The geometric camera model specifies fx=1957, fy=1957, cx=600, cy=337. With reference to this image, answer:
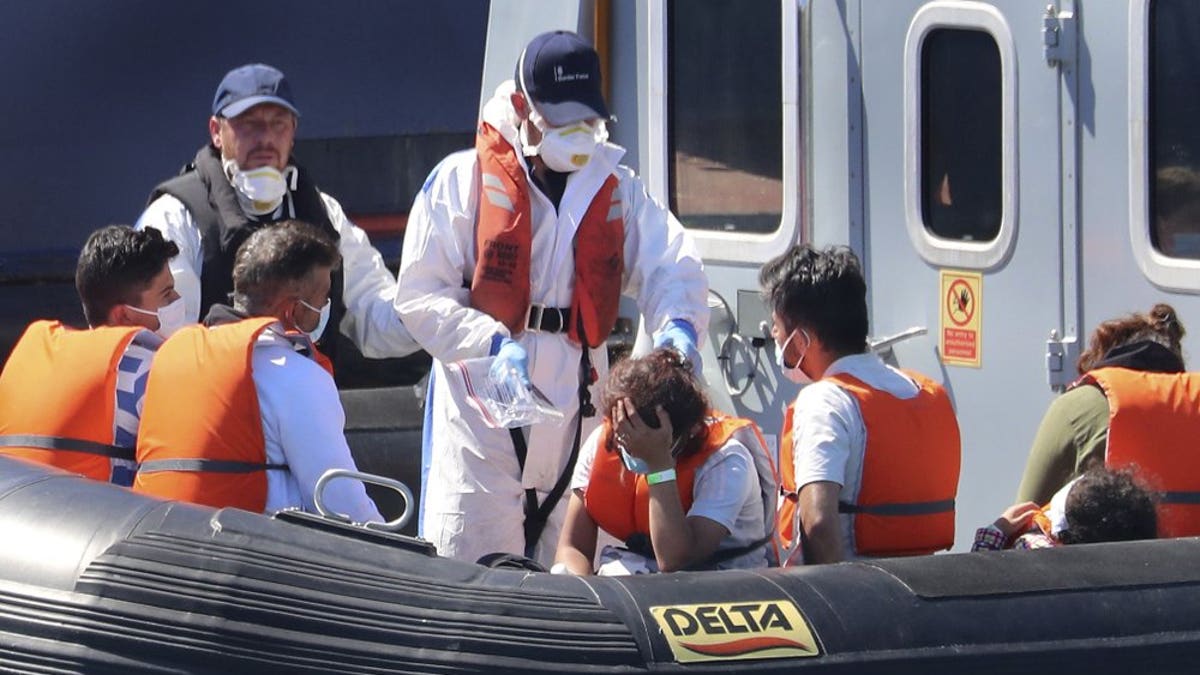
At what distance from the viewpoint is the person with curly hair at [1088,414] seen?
3725mm

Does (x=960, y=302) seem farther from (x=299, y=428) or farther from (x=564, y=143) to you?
(x=299, y=428)

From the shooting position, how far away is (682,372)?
3.50 m

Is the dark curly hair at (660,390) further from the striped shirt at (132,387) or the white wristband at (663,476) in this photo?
the striped shirt at (132,387)

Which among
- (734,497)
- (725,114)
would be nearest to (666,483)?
(734,497)

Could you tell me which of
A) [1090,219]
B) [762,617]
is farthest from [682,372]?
[1090,219]

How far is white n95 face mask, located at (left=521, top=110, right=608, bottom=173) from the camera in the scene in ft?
13.5

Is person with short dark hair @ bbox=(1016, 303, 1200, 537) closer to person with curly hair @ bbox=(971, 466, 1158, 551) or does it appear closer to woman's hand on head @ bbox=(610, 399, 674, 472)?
person with curly hair @ bbox=(971, 466, 1158, 551)

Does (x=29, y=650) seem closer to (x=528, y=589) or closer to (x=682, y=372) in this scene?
(x=528, y=589)

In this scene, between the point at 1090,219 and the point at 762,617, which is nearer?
the point at 762,617

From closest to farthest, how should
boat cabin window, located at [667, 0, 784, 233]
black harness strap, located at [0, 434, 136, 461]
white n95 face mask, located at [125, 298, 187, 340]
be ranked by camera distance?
1. black harness strap, located at [0, 434, 136, 461]
2. white n95 face mask, located at [125, 298, 187, 340]
3. boat cabin window, located at [667, 0, 784, 233]

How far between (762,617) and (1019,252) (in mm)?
1590

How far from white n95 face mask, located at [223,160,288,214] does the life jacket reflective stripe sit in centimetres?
183

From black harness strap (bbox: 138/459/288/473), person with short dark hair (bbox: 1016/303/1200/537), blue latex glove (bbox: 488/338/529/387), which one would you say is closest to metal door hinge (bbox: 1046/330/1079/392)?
person with short dark hair (bbox: 1016/303/1200/537)

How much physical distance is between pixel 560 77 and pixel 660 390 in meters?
0.91
